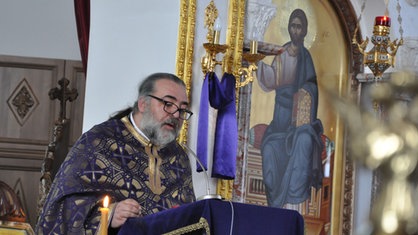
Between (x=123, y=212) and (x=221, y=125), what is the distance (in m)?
3.32

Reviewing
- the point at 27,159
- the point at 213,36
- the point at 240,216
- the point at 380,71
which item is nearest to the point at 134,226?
the point at 240,216

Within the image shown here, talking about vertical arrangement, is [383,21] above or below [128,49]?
above

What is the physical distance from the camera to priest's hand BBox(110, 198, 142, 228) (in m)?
3.98

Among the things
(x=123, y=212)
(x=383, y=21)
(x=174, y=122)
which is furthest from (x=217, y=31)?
(x=123, y=212)

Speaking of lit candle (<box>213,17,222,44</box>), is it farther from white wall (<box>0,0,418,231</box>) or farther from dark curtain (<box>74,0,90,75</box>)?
dark curtain (<box>74,0,90,75</box>)

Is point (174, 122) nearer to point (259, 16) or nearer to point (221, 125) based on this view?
point (221, 125)

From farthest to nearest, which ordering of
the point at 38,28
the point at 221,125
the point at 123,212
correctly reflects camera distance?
the point at 38,28
the point at 221,125
the point at 123,212

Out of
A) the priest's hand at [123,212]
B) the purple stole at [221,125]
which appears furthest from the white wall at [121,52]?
the priest's hand at [123,212]

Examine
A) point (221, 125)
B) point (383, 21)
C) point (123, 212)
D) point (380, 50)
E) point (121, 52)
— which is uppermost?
point (383, 21)

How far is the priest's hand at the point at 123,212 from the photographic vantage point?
3.98 meters

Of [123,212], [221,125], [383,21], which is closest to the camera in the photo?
[123,212]

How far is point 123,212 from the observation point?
13.1ft

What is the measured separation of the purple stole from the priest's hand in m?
2.95

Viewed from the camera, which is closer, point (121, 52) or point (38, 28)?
point (121, 52)
